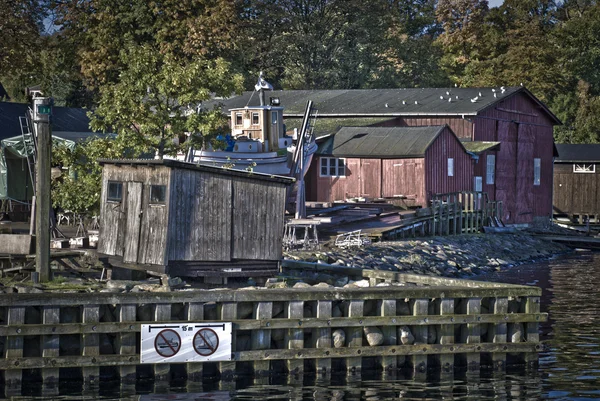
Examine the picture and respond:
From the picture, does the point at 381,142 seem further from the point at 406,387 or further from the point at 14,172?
the point at 406,387

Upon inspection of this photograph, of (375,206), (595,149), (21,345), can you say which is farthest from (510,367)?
(595,149)

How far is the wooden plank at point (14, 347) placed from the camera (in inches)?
782

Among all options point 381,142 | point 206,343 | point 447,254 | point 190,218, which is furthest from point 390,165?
point 206,343

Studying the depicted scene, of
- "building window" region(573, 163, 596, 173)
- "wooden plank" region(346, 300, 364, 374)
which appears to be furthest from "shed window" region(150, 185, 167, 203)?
"building window" region(573, 163, 596, 173)

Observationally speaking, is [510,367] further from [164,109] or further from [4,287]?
[164,109]

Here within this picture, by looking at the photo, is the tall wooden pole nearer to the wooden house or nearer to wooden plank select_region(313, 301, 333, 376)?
wooden plank select_region(313, 301, 333, 376)

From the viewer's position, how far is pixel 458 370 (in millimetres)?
22062

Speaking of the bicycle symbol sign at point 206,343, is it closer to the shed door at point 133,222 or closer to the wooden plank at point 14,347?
the wooden plank at point 14,347

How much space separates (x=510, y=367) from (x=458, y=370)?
1.16m

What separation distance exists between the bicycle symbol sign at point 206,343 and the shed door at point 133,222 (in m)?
4.29

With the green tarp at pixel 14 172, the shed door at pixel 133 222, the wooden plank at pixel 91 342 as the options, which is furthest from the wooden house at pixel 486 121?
the wooden plank at pixel 91 342

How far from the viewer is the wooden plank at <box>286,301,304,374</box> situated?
20.9 metres

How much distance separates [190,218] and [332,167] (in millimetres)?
31165

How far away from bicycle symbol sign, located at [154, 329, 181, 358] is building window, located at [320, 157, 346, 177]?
3469 cm
